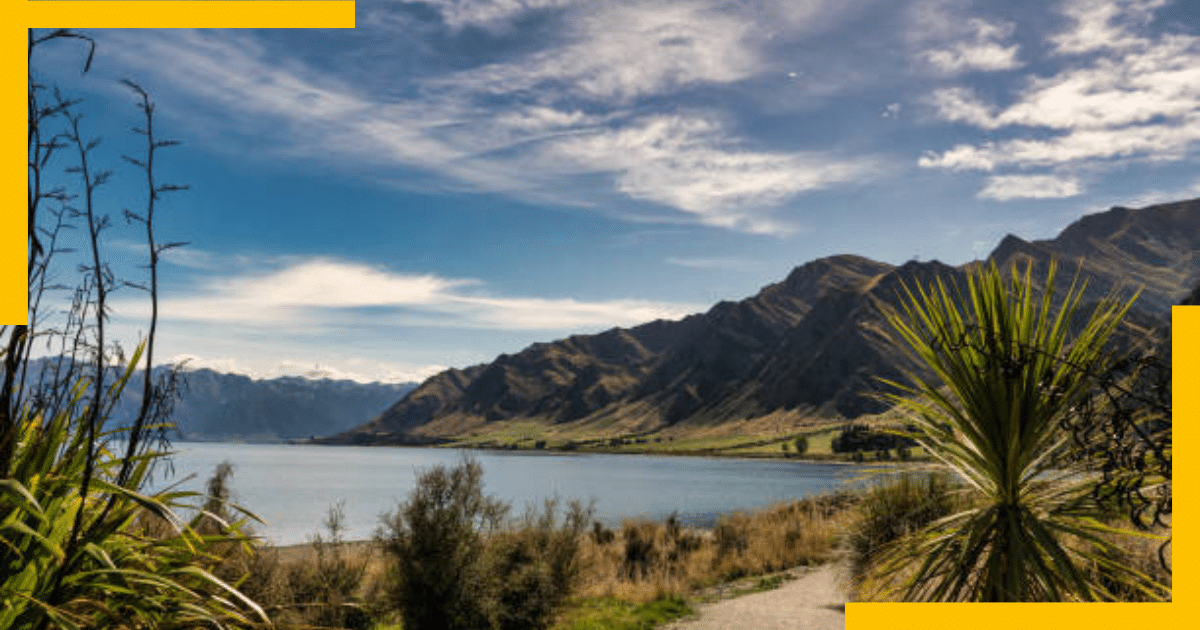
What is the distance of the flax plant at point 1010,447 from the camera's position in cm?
461

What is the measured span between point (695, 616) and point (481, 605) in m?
4.39

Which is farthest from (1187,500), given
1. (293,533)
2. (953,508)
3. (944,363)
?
(293,533)

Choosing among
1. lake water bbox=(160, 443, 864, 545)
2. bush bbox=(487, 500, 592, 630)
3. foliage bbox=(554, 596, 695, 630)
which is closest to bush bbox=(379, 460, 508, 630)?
bush bbox=(487, 500, 592, 630)

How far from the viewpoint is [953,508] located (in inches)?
501

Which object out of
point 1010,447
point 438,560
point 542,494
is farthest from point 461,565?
point 542,494

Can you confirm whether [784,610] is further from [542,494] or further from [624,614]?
[542,494]

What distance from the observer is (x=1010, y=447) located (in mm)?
4785

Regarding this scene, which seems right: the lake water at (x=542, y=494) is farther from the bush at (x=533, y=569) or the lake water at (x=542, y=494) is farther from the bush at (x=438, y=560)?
the bush at (x=438, y=560)

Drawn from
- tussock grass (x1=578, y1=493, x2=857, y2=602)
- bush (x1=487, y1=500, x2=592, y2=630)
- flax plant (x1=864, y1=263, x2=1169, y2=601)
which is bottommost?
tussock grass (x1=578, y1=493, x2=857, y2=602)

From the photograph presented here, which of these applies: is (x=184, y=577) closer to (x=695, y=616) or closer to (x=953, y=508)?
(x=953, y=508)

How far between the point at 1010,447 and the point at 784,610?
485 inches

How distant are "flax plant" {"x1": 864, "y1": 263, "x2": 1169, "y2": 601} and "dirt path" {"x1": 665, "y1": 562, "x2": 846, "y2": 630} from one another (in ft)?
32.5

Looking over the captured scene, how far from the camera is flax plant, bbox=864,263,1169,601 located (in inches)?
181

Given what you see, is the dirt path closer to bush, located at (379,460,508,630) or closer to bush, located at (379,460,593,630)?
bush, located at (379,460,593,630)
